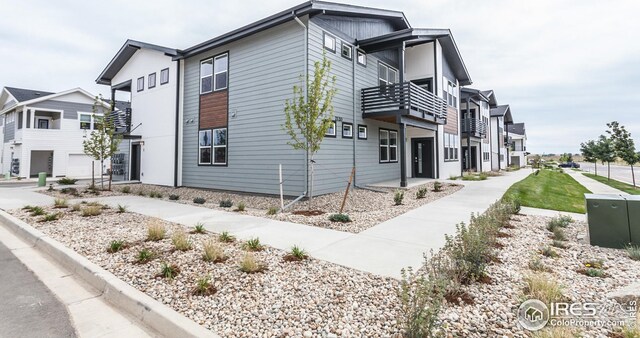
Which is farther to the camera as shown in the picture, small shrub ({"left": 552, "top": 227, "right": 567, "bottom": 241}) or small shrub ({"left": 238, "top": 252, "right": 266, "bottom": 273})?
small shrub ({"left": 552, "top": 227, "right": 567, "bottom": 241})

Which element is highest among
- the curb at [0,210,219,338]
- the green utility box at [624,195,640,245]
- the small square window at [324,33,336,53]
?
the small square window at [324,33,336,53]

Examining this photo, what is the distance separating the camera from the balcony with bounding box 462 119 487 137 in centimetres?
2264

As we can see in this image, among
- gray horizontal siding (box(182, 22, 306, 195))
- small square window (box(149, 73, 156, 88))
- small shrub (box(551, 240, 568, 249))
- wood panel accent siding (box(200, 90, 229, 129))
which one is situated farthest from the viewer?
small square window (box(149, 73, 156, 88))

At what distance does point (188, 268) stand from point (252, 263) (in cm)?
102

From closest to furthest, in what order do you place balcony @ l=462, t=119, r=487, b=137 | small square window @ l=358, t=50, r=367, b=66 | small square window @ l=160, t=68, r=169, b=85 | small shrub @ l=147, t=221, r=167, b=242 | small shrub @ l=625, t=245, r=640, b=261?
small shrub @ l=625, t=245, r=640, b=261 < small shrub @ l=147, t=221, r=167, b=242 < small square window @ l=358, t=50, r=367, b=66 < small square window @ l=160, t=68, r=169, b=85 < balcony @ l=462, t=119, r=487, b=137

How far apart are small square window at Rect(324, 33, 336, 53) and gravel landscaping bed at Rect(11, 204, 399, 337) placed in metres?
9.50

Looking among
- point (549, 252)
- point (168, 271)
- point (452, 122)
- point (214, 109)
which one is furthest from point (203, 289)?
point (452, 122)

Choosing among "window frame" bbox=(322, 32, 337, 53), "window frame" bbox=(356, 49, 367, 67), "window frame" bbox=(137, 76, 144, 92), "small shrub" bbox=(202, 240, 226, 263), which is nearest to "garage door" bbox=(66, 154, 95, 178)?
"window frame" bbox=(137, 76, 144, 92)

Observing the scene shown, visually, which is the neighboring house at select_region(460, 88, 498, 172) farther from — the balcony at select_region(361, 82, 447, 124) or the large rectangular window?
the balcony at select_region(361, 82, 447, 124)

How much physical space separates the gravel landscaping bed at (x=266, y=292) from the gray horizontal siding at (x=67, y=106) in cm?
2751

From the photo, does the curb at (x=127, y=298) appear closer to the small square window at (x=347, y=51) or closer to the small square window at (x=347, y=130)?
the small square window at (x=347, y=130)

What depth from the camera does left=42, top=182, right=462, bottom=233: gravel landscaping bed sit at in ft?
24.1

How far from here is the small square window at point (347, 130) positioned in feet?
41.2

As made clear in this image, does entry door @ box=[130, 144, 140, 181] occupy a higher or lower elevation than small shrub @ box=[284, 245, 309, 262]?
higher
